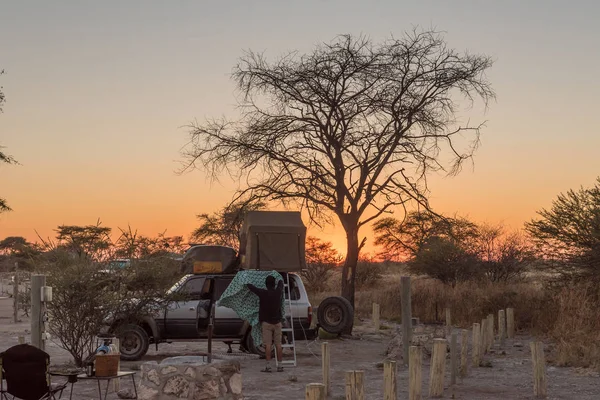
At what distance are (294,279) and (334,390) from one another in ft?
18.5

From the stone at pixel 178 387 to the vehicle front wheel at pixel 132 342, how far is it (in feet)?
25.0

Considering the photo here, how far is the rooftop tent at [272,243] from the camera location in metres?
21.6

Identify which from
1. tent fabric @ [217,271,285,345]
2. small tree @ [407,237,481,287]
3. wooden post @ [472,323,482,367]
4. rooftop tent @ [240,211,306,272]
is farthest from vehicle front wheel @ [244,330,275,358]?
small tree @ [407,237,481,287]

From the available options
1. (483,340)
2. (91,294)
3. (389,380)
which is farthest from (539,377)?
(91,294)

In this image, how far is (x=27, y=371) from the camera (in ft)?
37.1

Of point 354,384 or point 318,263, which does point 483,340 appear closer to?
point 354,384

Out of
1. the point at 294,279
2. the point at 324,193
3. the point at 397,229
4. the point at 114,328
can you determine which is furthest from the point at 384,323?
the point at 397,229

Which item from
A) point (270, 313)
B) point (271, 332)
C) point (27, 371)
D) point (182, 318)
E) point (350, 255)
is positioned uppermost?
point (350, 255)

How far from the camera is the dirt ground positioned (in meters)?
14.6

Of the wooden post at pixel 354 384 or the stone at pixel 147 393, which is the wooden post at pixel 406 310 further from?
the wooden post at pixel 354 384

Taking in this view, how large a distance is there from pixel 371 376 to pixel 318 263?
4012 centimetres

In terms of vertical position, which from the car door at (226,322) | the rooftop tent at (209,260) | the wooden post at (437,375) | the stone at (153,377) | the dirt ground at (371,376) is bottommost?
the dirt ground at (371,376)

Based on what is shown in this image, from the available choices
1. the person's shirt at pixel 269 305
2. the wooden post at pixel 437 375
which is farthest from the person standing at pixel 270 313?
the wooden post at pixel 437 375

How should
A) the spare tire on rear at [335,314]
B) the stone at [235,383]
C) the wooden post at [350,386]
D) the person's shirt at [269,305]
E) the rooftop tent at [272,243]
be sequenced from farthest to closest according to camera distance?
the spare tire on rear at [335,314] < the rooftop tent at [272,243] < the person's shirt at [269,305] < the stone at [235,383] < the wooden post at [350,386]
